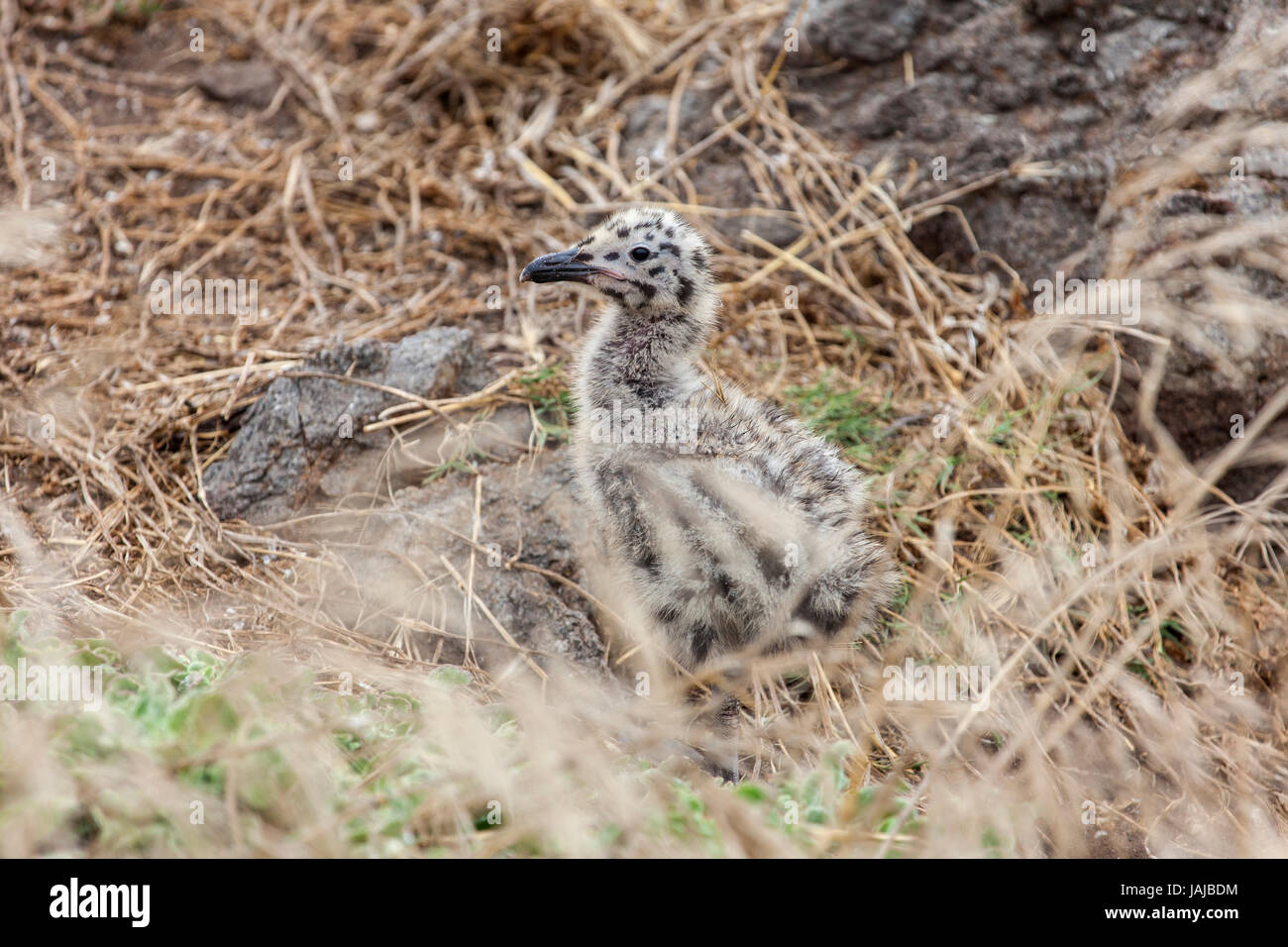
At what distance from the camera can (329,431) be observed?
3850 millimetres

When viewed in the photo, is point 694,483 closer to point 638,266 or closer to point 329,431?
point 638,266

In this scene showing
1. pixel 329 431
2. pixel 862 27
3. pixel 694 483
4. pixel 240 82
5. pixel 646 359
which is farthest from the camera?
pixel 240 82

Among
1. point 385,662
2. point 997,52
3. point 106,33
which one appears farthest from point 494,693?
point 106,33

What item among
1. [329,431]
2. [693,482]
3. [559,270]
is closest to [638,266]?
[559,270]

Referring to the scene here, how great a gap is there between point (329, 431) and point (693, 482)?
1474 mm

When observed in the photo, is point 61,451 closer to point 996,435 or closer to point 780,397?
point 780,397

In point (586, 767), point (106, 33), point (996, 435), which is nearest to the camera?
point (586, 767)

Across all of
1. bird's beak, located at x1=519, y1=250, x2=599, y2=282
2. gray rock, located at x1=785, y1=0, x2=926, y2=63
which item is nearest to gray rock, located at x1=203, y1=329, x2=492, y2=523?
bird's beak, located at x1=519, y1=250, x2=599, y2=282

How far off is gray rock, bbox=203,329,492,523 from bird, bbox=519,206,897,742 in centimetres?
64

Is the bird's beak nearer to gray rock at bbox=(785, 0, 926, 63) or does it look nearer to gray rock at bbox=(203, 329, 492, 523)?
gray rock at bbox=(203, 329, 492, 523)

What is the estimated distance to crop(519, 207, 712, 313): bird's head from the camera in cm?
356

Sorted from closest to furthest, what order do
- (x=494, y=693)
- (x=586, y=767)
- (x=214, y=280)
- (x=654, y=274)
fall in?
(x=586, y=767) < (x=494, y=693) < (x=654, y=274) < (x=214, y=280)
